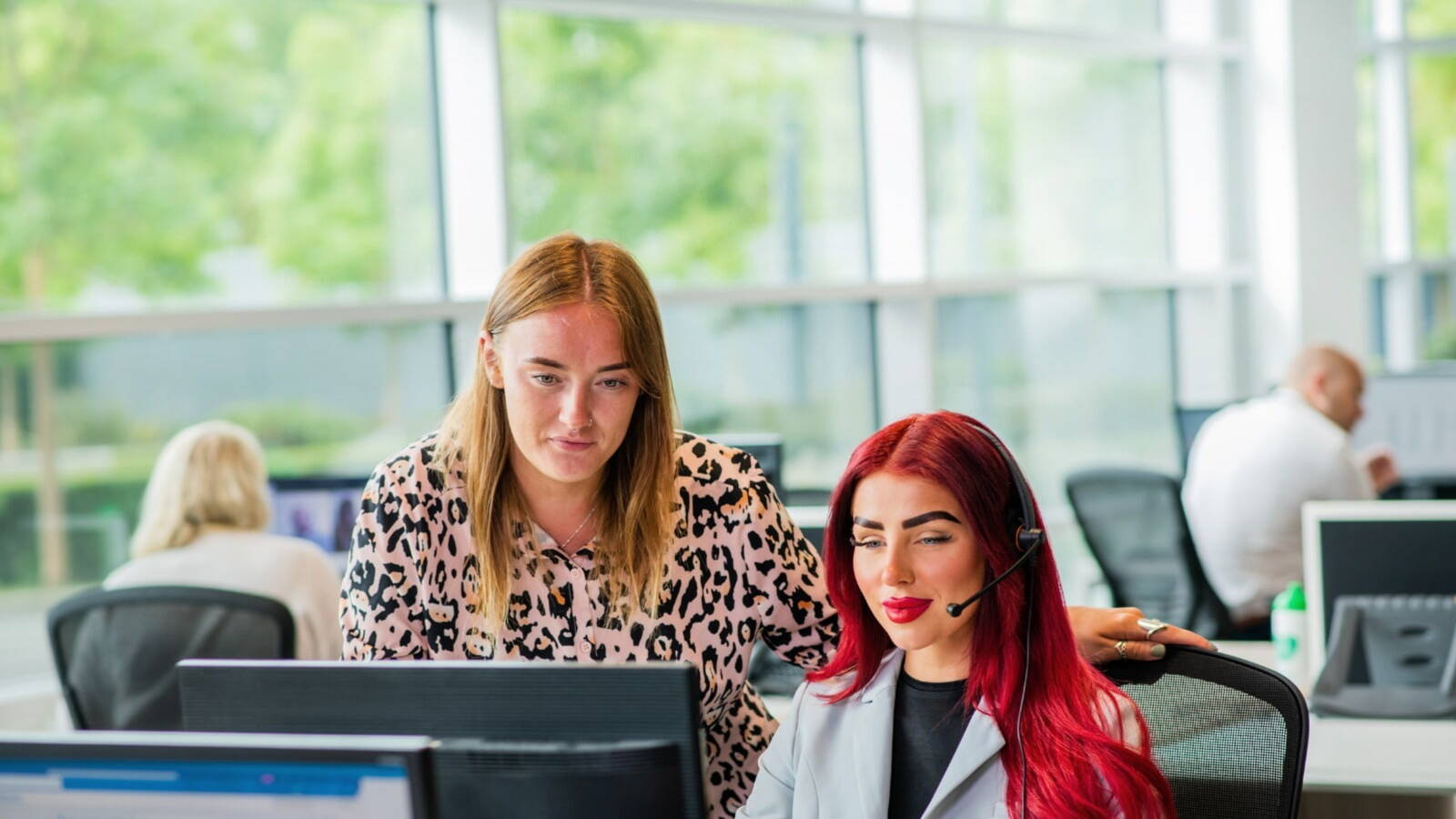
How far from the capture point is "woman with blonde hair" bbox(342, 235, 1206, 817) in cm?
169

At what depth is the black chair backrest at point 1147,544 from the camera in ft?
14.3

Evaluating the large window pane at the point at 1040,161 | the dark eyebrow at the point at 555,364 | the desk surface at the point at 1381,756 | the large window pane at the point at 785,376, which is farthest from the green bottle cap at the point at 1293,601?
the large window pane at the point at 1040,161

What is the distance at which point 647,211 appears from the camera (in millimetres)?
5066

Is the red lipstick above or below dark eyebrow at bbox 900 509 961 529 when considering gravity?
below

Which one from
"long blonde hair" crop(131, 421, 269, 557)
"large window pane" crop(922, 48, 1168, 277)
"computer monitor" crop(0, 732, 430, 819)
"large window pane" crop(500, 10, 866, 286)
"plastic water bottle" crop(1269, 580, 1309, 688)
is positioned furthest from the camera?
"large window pane" crop(922, 48, 1168, 277)

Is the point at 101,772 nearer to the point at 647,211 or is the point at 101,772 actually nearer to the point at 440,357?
the point at 440,357

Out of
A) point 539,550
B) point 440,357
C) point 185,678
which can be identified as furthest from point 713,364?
point 185,678

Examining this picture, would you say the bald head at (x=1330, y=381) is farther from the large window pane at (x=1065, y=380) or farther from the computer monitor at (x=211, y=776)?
the computer monitor at (x=211, y=776)

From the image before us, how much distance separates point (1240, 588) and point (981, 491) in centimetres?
318

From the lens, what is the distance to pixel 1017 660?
1661mm

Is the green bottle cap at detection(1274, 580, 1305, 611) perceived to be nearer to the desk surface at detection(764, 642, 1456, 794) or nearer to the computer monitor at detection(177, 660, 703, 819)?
the desk surface at detection(764, 642, 1456, 794)

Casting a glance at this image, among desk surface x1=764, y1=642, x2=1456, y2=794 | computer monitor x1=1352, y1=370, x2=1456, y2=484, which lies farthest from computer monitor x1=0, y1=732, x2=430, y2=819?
computer monitor x1=1352, y1=370, x2=1456, y2=484

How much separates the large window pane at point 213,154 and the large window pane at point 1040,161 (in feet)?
6.95

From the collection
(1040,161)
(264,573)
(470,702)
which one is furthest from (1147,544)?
(470,702)
